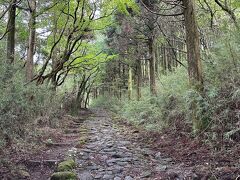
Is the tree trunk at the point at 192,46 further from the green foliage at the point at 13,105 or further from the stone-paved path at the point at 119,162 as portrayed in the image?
the green foliage at the point at 13,105

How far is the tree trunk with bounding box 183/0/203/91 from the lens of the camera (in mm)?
6469

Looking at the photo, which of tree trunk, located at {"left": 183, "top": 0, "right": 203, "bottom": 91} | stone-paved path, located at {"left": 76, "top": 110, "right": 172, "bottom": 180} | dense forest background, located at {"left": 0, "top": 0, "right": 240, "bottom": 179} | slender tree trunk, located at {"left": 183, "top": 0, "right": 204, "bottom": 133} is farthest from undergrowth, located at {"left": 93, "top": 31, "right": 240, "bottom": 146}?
stone-paved path, located at {"left": 76, "top": 110, "right": 172, "bottom": 180}

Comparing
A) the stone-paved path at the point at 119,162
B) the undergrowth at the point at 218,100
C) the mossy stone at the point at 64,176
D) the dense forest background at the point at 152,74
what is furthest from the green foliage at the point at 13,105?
the undergrowth at the point at 218,100

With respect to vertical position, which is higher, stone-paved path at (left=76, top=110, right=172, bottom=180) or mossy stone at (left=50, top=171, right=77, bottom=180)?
mossy stone at (left=50, top=171, right=77, bottom=180)

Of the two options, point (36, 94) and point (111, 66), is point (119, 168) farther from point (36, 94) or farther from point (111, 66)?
point (111, 66)

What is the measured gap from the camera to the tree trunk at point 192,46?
647 centimetres

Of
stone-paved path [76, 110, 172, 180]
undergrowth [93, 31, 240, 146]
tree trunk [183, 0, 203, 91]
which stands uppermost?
tree trunk [183, 0, 203, 91]

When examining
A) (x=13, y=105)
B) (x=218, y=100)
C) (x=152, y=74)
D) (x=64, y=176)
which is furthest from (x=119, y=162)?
(x=152, y=74)

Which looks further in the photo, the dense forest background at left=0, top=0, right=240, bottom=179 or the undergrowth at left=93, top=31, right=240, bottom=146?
the dense forest background at left=0, top=0, right=240, bottom=179

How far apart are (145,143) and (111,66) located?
20.1 metres

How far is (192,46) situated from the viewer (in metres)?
6.63

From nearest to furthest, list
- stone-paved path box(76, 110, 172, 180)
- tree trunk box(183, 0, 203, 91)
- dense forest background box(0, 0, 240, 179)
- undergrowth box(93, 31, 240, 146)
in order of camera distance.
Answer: stone-paved path box(76, 110, 172, 180), undergrowth box(93, 31, 240, 146), dense forest background box(0, 0, 240, 179), tree trunk box(183, 0, 203, 91)

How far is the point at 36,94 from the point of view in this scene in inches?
344

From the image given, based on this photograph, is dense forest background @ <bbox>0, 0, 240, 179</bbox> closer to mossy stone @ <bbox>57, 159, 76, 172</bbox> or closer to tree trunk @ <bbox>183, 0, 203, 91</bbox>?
tree trunk @ <bbox>183, 0, 203, 91</bbox>
